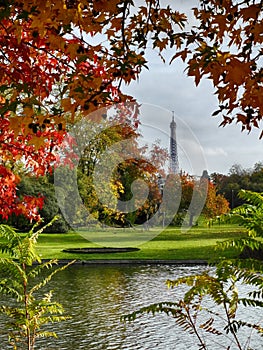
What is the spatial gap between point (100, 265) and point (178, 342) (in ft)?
29.9

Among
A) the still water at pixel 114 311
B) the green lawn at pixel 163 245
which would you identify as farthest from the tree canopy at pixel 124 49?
the green lawn at pixel 163 245

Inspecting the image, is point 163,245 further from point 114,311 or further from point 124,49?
point 124,49

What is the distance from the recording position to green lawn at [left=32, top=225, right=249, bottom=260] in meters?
18.4

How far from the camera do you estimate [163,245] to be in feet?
74.0

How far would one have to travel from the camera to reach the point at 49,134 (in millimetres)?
5398

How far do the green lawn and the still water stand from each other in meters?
3.35

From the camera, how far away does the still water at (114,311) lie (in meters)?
6.50

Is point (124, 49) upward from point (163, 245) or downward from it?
upward

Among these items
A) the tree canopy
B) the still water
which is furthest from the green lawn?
the tree canopy

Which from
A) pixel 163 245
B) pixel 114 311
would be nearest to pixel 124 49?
pixel 114 311

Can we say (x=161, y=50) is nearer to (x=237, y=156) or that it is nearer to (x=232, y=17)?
(x=232, y=17)

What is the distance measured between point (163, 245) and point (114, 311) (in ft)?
46.3

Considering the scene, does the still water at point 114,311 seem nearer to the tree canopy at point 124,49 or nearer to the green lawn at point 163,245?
the tree canopy at point 124,49

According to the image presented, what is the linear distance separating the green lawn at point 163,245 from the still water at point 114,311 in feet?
11.0
